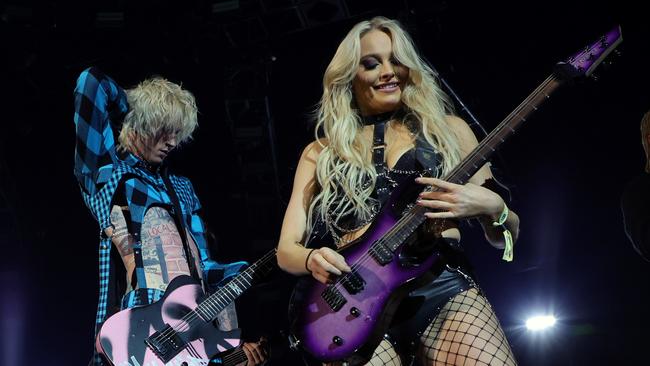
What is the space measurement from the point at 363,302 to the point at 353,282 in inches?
3.0

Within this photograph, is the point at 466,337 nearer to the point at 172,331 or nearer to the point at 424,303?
the point at 424,303

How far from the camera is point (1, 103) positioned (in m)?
5.61

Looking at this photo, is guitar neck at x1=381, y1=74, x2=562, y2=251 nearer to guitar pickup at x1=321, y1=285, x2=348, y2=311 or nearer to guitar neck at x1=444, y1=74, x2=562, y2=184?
guitar neck at x1=444, y1=74, x2=562, y2=184

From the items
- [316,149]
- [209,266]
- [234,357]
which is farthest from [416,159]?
[209,266]

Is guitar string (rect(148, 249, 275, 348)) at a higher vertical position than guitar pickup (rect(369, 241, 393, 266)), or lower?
lower

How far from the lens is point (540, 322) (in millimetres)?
4680

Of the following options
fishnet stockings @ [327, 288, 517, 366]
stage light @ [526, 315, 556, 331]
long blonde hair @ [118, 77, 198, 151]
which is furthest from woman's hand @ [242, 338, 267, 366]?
stage light @ [526, 315, 556, 331]

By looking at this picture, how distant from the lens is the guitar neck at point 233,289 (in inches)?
131

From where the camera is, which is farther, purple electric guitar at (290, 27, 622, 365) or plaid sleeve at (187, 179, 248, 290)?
plaid sleeve at (187, 179, 248, 290)

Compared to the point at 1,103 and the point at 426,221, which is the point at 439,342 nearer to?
the point at 426,221

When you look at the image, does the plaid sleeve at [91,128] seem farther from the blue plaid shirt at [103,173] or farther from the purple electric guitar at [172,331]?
the purple electric guitar at [172,331]

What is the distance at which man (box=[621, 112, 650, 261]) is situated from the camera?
3.06m

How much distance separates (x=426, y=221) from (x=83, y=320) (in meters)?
4.00

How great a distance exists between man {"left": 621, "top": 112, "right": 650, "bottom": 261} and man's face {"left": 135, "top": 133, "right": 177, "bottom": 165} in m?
2.37
